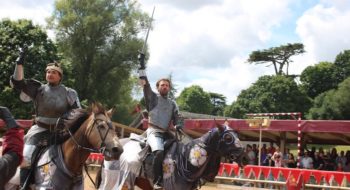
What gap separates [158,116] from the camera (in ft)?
31.1

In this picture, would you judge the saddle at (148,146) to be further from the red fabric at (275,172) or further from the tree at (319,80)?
the tree at (319,80)

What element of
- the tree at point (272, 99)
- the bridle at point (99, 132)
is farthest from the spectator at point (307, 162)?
the tree at point (272, 99)

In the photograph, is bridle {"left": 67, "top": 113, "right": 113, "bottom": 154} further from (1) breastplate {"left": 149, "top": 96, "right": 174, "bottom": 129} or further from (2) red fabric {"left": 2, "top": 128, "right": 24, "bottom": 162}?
(1) breastplate {"left": 149, "top": 96, "right": 174, "bottom": 129}

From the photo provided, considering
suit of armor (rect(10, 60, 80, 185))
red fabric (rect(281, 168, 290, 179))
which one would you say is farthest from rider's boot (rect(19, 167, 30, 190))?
red fabric (rect(281, 168, 290, 179))

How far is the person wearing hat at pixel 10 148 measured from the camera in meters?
4.91

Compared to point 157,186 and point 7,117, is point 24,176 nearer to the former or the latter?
point 7,117

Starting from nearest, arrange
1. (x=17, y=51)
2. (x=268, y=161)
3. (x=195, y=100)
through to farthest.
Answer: (x=268, y=161)
(x=17, y=51)
(x=195, y=100)

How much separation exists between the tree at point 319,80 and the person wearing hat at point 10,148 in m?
67.5

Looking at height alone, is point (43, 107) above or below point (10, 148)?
above

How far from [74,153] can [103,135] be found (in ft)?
1.86

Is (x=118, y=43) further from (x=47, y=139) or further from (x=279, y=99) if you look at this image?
(x=47, y=139)

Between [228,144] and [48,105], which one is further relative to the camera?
[228,144]

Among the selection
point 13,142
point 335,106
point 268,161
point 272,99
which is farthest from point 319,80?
point 13,142

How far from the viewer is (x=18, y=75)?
719 centimetres
